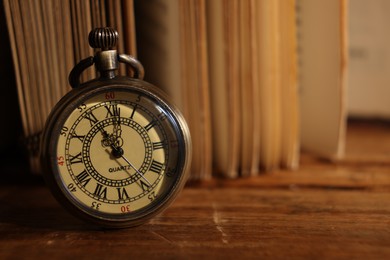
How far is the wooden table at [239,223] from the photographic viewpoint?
82cm

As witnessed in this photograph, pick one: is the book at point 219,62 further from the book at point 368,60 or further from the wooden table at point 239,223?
the book at point 368,60

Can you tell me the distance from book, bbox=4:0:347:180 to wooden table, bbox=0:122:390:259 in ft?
0.31

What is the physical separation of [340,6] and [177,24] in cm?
36

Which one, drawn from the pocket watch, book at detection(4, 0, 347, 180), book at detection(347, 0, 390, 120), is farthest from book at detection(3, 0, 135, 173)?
book at detection(347, 0, 390, 120)

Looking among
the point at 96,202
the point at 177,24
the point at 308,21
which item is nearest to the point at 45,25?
the point at 177,24

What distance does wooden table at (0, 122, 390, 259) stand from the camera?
0.82m

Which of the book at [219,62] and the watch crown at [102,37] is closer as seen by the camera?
the watch crown at [102,37]

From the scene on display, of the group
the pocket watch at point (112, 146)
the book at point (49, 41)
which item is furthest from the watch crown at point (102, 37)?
the book at point (49, 41)

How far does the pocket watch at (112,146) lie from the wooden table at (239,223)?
6 cm

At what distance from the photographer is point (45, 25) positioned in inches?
39.6

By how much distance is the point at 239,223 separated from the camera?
0.92 m

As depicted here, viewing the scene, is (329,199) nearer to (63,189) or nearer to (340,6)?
(340,6)

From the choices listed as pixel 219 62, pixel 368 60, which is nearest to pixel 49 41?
pixel 219 62

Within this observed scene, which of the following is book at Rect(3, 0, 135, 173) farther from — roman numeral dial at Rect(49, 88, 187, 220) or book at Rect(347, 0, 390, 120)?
book at Rect(347, 0, 390, 120)
